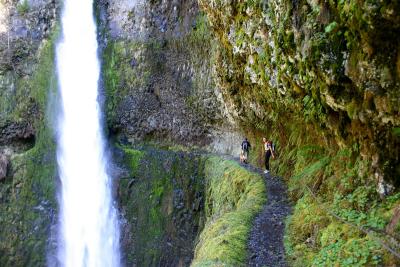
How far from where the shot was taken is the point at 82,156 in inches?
909

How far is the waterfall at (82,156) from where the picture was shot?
21.5 meters

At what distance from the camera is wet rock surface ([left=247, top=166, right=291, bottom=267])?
22.0 feet

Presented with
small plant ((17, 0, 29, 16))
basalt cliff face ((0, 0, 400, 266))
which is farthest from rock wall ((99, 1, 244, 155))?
small plant ((17, 0, 29, 16))

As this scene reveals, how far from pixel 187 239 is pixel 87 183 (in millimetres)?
7554

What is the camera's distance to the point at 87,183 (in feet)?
74.4

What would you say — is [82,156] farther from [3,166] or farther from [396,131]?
[396,131]

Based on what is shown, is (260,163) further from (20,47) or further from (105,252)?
(20,47)

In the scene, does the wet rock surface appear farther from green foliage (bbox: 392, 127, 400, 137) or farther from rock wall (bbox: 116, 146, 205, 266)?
rock wall (bbox: 116, 146, 205, 266)

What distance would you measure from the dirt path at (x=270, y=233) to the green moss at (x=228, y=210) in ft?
0.48

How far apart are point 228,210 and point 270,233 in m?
4.52

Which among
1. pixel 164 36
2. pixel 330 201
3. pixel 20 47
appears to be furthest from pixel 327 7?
pixel 20 47

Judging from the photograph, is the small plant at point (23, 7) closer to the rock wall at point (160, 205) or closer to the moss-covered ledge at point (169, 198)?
the moss-covered ledge at point (169, 198)

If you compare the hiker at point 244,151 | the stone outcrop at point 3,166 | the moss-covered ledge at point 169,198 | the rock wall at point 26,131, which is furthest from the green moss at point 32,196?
the hiker at point 244,151

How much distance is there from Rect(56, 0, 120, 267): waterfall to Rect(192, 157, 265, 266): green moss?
7470 mm
